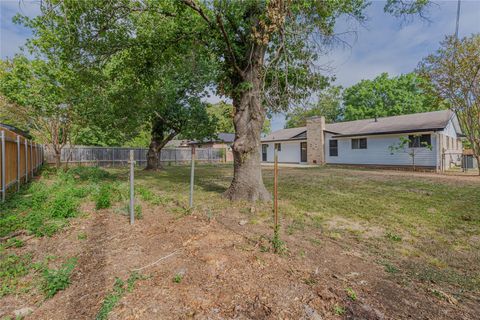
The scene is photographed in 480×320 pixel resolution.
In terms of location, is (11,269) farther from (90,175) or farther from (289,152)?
(289,152)

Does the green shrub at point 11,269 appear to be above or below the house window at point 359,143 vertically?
below

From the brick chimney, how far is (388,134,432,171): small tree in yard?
5.47m

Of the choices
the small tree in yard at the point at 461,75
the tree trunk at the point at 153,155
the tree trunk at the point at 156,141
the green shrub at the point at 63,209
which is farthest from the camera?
the tree trunk at the point at 153,155

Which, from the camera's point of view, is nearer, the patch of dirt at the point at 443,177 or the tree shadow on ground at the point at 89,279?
the tree shadow on ground at the point at 89,279

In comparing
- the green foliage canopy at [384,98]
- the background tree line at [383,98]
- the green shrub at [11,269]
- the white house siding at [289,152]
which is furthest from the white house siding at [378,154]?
the green shrub at [11,269]

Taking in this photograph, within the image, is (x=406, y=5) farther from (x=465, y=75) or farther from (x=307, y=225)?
(x=465, y=75)

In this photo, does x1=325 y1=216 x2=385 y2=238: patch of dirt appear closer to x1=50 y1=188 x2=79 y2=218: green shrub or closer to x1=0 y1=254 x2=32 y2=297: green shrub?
x1=0 y1=254 x2=32 y2=297: green shrub

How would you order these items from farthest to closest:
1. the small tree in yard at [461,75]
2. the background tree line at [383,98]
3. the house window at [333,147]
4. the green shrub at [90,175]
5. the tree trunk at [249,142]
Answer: the background tree line at [383,98]
the house window at [333,147]
the small tree in yard at [461,75]
the green shrub at [90,175]
the tree trunk at [249,142]

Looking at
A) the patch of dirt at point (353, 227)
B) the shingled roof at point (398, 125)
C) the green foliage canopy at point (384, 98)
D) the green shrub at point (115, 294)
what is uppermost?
the green foliage canopy at point (384, 98)

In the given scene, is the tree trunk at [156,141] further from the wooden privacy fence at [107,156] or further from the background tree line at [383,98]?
the background tree line at [383,98]

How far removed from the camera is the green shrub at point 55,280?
8.00ft

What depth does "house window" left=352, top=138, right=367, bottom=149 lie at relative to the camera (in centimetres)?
1791

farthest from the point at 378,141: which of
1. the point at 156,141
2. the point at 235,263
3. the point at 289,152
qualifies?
the point at 235,263

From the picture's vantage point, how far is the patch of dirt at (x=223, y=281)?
212 cm
